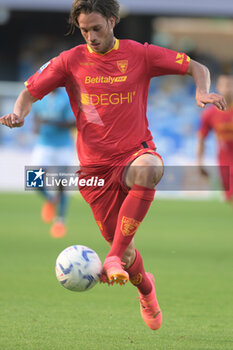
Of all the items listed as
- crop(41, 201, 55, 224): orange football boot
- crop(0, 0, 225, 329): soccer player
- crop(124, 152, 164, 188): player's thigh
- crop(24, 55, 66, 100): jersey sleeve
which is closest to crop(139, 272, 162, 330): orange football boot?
crop(0, 0, 225, 329): soccer player

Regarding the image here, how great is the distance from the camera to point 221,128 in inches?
427

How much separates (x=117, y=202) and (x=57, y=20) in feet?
82.8

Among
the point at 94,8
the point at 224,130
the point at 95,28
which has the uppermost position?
the point at 94,8

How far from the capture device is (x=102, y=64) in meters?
5.27

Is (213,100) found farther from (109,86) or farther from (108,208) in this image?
(108,208)

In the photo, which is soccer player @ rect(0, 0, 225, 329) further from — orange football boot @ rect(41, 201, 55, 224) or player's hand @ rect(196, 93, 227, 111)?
orange football boot @ rect(41, 201, 55, 224)

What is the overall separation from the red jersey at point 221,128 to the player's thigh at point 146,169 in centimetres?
581

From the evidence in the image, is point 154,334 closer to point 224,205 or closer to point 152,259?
point 152,259

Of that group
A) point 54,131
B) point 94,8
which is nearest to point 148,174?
point 94,8

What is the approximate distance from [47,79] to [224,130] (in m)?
6.00

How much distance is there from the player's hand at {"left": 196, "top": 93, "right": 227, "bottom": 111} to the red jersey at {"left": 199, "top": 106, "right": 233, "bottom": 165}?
5694 millimetres

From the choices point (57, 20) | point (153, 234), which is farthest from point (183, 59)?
point (57, 20)

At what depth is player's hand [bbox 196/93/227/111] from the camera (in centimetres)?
480

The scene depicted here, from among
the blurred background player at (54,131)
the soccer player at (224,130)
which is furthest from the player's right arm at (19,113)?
the blurred background player at (54,131)
